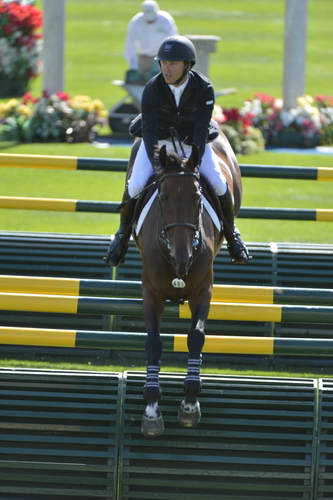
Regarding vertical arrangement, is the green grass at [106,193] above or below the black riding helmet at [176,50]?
below

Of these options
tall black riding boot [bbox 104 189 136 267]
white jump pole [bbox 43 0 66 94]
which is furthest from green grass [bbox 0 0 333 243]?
tall black riding boot [bbox 104 189 136 267]

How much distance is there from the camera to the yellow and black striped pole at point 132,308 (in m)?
7.55

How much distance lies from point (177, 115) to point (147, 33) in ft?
41.1

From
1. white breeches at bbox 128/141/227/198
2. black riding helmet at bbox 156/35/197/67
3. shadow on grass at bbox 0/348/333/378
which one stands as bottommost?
shadow on grass at bbox 0/348/333/378

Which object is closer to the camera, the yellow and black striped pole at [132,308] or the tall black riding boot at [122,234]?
the yellow and black striped pole at [132,308]

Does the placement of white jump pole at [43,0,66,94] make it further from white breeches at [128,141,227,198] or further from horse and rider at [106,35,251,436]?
white breeches at [128,141,227,198]

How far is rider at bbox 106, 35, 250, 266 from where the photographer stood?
721cm

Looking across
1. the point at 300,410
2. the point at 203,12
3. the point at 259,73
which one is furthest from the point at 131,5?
the point at 300,410

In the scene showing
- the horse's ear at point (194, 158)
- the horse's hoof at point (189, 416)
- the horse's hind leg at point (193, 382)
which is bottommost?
the horse's hoof at point (189, 416)

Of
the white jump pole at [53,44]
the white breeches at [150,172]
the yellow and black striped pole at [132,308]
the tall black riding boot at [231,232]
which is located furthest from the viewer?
the white jump pole at [53,44]

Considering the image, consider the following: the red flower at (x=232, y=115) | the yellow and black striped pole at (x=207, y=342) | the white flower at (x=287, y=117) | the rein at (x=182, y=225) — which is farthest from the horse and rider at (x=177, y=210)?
the white flower at (x=287, y=117)

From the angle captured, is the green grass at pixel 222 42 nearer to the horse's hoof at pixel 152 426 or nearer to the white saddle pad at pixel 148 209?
the white saddle pad at pixel 148 209

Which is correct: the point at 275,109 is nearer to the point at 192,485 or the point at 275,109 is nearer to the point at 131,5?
the point at 192,485

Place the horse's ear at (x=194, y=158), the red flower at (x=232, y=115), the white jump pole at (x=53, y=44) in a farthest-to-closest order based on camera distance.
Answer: the white jump pole at (x=53, y=44) → the red flower at (x=232, y=115) → the horse's ear at (x=194, y=158)
